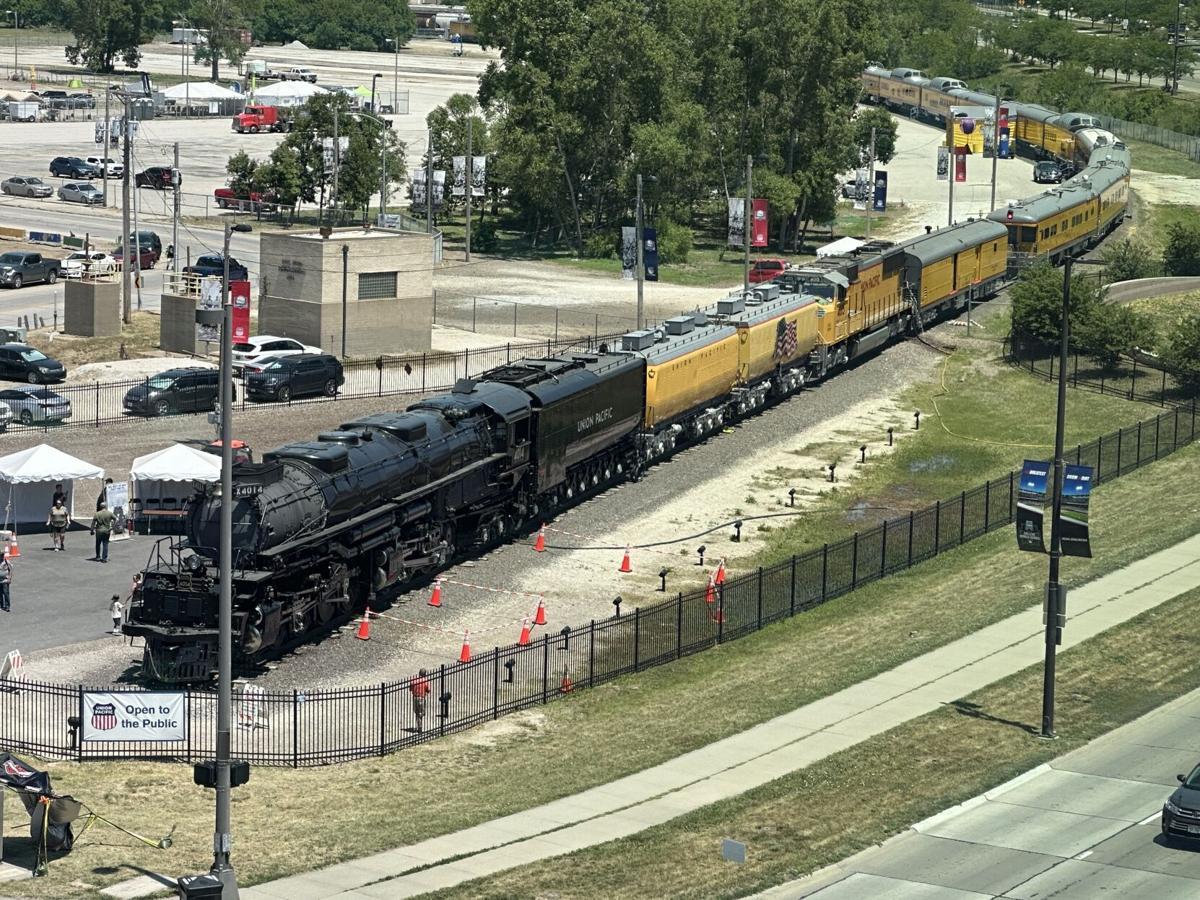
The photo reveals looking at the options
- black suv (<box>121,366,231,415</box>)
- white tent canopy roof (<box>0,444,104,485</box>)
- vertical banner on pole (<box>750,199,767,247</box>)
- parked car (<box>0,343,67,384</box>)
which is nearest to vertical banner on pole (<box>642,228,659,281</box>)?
vertical banner on pole (<box>750,199,767,247</box>)

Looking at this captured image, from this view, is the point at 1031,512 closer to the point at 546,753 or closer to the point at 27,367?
the point at 546,753

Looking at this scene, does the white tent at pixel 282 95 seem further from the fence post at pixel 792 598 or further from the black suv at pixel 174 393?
the fence post at pixel 792 598

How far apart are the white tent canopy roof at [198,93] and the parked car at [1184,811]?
138668 millimetres

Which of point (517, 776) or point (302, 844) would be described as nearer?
point (302, 844)

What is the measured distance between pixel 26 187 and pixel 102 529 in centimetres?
7283

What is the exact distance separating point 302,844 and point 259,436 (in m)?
31.1

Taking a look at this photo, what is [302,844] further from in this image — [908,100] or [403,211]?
[908,100]

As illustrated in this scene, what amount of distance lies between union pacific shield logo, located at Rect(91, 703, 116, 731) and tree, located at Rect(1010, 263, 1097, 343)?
161 feet

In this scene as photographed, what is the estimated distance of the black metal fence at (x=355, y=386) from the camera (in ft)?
199

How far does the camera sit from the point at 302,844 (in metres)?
30.4

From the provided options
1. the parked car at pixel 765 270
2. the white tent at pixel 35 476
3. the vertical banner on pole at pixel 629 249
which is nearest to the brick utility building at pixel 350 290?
the vertical banner on pole at pixel 629 249

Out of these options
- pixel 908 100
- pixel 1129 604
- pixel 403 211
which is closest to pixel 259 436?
pixel 1129 604

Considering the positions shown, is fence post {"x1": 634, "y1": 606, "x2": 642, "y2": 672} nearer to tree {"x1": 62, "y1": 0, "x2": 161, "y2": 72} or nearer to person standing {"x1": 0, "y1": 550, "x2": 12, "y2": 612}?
person standing {"x1": 0, "y1": 550, "x2": 12, "y2": 612}

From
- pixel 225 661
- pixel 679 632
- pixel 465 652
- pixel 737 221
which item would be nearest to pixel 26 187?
pixel 737 221
